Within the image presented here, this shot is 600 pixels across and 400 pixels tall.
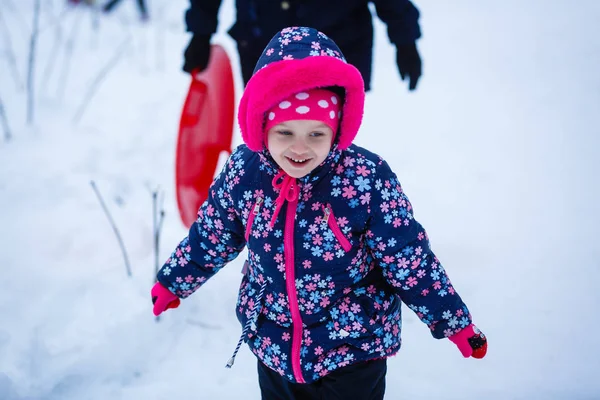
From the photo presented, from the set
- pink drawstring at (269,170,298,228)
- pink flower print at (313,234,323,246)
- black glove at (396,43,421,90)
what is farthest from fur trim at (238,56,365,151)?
black glove at (396,43,421,90)

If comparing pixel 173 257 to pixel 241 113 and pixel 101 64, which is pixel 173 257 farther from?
pixel 101 64

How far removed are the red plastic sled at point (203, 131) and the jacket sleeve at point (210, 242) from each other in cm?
83

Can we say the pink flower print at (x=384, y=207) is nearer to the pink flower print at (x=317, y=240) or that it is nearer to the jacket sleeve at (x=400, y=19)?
the pink flower print at (x=317, y=240)

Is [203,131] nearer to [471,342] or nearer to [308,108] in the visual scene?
[308,108]

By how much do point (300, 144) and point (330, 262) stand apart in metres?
0.28

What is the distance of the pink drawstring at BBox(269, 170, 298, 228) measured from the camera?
1.00 metres

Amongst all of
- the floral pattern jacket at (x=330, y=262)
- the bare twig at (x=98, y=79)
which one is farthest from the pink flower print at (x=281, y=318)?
the bare twig at (x=98, y=79)

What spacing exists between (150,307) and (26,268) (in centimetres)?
60

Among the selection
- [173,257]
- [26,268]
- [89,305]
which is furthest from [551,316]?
[26,268]

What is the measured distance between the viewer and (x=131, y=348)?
1633 millimetres

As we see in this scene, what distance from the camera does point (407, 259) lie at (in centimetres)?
104

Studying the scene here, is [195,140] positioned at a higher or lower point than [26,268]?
higher

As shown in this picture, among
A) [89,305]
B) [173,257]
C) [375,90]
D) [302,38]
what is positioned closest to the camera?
[302,38]

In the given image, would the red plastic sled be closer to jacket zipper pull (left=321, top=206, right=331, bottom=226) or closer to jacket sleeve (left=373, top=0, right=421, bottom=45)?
jacket sleeve (left=373, top=0, right=421, bottom=45)
